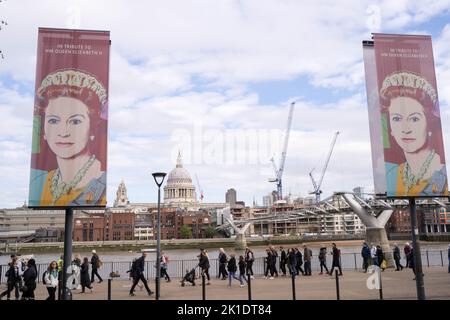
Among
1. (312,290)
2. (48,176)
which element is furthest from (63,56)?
(312,290)

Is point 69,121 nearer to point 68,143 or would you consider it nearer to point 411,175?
point 68,143

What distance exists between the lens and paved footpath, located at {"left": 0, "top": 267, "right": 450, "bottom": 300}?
16125mm

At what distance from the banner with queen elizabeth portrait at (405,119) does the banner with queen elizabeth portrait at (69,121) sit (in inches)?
330

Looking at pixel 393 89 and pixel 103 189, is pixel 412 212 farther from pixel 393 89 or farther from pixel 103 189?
pixel 103 189

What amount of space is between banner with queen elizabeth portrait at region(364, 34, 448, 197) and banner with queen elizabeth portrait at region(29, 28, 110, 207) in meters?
8.37

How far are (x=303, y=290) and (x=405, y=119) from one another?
8256 mm

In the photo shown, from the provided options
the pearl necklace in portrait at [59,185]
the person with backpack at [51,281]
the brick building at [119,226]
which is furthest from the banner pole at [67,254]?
the brick building at [119,226]

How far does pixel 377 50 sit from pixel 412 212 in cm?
519

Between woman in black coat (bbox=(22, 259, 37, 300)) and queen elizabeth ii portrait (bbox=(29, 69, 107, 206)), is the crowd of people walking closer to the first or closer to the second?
woman in black coat (bbox=(22, 259, 37, 300))

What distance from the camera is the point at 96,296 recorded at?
18219mm

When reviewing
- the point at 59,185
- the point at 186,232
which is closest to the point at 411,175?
the point at 59,185

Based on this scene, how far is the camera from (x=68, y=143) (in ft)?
41.4

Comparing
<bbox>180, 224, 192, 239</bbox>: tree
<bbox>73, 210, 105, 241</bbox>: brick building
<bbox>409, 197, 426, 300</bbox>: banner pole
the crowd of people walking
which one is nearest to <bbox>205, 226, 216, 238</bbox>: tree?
<bbox>180, 224, 192, 239</bbox>: tree
